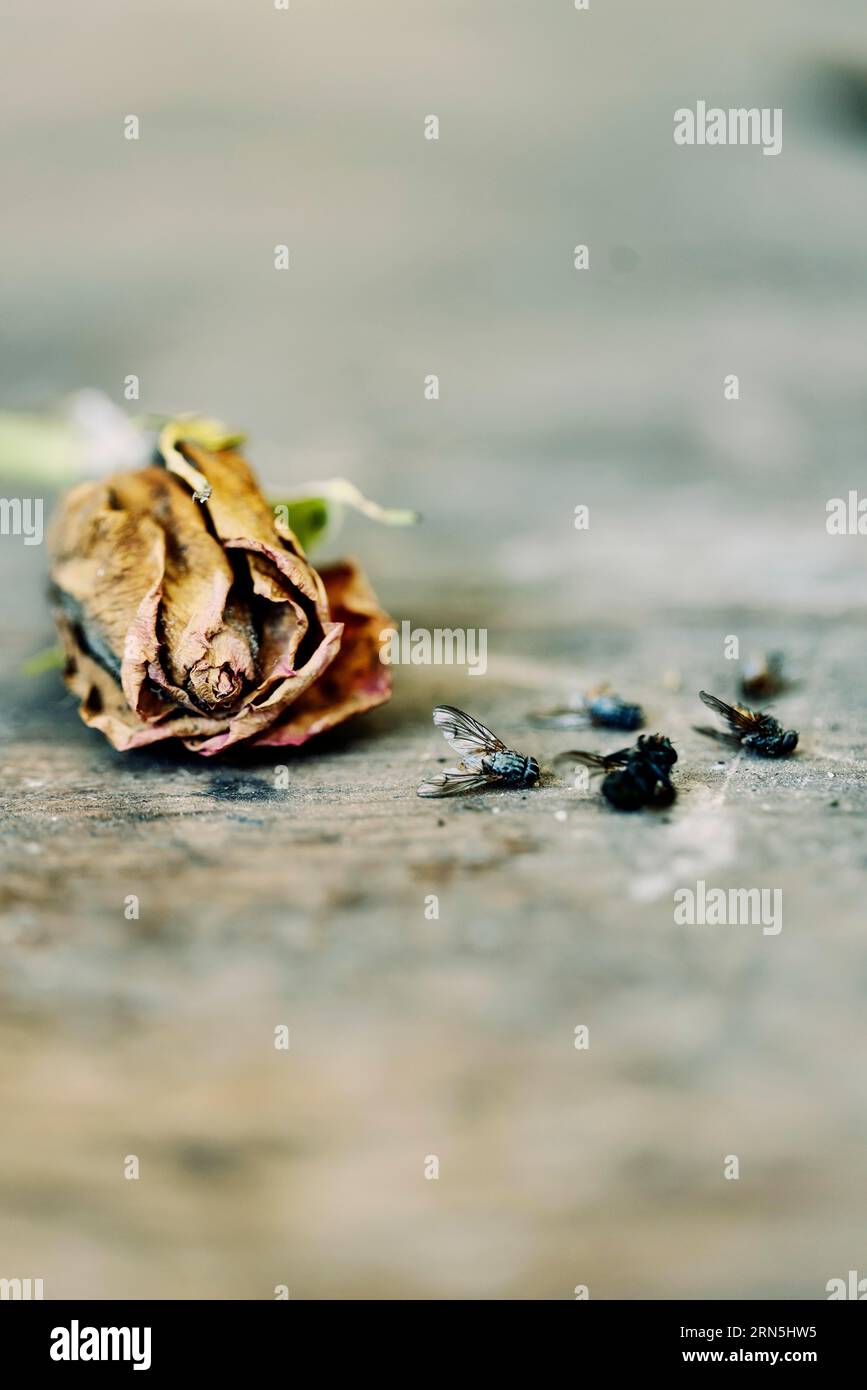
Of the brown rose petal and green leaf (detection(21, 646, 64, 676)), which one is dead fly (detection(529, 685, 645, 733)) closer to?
the brown rose petal

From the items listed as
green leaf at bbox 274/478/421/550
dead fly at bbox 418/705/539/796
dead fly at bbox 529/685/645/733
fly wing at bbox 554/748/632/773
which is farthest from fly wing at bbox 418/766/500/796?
green leaf at bbox 274/478/421/550

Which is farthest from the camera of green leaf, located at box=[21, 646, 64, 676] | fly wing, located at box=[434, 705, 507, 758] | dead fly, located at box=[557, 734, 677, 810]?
green leaf, located at box=[21, 646, 64, 676]

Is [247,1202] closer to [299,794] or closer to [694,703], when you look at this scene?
[299,794]

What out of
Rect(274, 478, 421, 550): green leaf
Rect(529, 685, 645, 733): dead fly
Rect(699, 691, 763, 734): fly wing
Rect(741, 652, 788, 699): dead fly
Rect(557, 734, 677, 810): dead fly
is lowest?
Rect(557, 734, 677, 810): dead fly

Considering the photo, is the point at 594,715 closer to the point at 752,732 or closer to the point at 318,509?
the point at 752,732

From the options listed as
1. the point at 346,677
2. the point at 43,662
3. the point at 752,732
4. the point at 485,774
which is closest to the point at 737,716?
the point at 752,732

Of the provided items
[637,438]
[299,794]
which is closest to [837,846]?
[299,794]

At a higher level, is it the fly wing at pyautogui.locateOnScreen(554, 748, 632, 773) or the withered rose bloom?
the withered rose bloom
